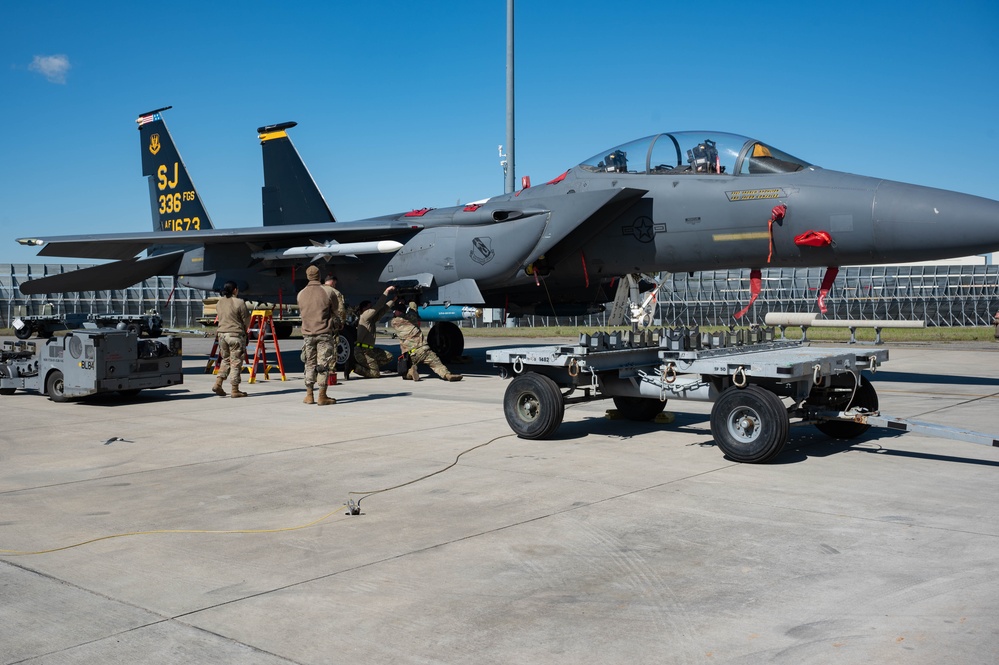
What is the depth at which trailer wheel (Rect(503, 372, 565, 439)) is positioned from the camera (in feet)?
26.5

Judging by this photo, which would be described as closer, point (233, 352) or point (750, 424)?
point (750, 424)

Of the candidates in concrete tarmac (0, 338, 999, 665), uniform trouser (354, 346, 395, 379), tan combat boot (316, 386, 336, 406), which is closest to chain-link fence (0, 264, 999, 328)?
uniform trouser (354, 346, 395, 379)

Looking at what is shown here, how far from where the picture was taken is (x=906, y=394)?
38.8 feet

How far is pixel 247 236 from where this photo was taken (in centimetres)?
1573

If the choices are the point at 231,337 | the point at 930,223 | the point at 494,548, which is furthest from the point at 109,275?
the point at 494,548

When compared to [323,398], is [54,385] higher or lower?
higher

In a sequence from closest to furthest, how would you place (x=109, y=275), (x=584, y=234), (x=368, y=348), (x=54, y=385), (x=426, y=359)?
(x=54, y=385), (x=584, y=234), (x=426, y=359), (x=368, y=348), (x=109, y=275)

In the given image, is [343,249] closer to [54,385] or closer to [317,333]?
[317,333]

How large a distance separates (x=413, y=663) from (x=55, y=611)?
1.78 m

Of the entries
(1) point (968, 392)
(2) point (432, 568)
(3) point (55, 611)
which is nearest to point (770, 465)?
(2) point (432, 568)

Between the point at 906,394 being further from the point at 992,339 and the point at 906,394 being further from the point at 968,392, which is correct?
the point at 992,339

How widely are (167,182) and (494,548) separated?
1848 centimetres

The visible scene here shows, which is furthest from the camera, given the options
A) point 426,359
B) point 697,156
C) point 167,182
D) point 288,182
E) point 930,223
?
point 167,182

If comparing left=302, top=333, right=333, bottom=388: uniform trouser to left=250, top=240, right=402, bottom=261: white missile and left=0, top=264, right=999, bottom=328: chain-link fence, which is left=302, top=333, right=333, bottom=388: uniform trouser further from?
left=0, top=264, right=999, bottom=328: chain-link fence
